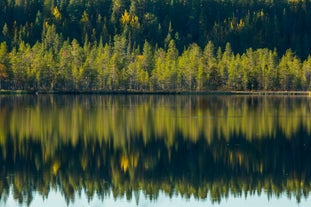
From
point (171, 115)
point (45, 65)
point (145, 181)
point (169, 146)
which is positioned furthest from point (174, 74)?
point (145, 181)

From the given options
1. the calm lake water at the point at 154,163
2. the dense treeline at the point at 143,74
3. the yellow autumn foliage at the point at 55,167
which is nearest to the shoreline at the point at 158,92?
the dense treeline at the point at 143,74

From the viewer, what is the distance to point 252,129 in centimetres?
5953

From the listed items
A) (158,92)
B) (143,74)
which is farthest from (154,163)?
(143,74)

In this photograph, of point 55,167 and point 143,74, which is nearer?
point 55,167

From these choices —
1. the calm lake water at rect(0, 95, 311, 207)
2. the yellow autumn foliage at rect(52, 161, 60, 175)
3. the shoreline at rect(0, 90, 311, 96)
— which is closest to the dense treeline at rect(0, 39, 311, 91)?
the shoreline at rect(0, 90, 311, 96)

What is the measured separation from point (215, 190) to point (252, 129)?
27150 mm

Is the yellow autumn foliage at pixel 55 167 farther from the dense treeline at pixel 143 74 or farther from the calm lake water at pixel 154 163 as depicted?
the dense treeline at pixel 143 74

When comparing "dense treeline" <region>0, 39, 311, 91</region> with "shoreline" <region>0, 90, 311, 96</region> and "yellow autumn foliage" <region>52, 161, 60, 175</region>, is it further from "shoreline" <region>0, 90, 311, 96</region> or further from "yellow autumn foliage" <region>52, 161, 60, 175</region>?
"yellow autumn foliage" <region>52, 161, 60, 175</region>

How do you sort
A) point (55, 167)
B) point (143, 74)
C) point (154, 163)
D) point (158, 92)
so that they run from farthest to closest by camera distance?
1. point (143, 74)
2. point (158, 92)
3. point (154, 163)
4. point (55, 167)

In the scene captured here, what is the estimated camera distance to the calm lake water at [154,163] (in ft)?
104

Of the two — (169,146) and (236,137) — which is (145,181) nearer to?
(169,146)

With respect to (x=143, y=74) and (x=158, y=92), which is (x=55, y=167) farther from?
(x=143, y=74)

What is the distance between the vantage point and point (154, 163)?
40.2 meters

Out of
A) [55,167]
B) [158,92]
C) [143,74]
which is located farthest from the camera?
[143,74]
